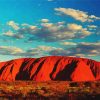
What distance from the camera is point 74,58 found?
90875 mm

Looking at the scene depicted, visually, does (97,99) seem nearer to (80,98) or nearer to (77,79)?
(80,98)

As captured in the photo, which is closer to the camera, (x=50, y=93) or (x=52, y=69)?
(x=50, y=93)

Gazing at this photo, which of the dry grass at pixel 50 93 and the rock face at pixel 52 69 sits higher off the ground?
the rock face at pixel 52 69

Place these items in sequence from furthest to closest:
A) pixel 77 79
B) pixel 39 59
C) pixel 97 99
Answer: pixel 39 59 < pixel 77 79 < pixel 97 99

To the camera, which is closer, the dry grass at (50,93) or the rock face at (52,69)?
the dry grass at (50,93)

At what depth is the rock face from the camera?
83188mm

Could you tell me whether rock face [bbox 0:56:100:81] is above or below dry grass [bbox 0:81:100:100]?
above

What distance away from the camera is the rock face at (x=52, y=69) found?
273ft

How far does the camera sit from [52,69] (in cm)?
8662

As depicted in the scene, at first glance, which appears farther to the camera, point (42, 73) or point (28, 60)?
point (28, 60)

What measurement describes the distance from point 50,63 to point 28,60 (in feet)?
31.6

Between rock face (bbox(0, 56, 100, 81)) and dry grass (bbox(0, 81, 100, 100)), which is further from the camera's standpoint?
rock face (bbox(0, 56, 100, 81))

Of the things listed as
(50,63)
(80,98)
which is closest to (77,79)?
(50,63)

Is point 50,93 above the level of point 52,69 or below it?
below
